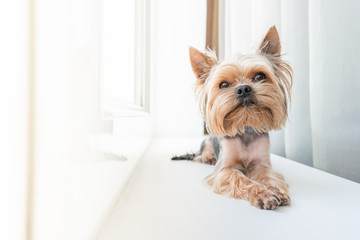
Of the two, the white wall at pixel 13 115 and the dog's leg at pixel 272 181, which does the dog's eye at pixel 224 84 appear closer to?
the dog's leg at pixel 272 181

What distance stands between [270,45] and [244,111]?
0.33 metres

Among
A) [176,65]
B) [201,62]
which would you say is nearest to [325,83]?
[201,62]

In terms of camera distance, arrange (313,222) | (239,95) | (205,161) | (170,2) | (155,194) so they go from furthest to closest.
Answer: (170,2), (205,161), (239,95), (155,194), (313,222)

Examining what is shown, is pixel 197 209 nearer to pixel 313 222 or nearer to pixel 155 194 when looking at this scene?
pixel 155 194

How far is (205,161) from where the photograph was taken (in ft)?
5.04

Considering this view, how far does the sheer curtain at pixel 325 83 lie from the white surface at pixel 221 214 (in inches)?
8.0

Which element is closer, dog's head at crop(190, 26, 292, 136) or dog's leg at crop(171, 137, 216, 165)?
dog's head at crop(190, 26, 292, 136)

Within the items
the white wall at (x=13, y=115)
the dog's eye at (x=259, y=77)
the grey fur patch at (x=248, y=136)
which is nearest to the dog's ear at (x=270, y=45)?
the dog's eye at (x=259, y=77)

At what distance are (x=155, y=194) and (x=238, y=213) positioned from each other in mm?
283

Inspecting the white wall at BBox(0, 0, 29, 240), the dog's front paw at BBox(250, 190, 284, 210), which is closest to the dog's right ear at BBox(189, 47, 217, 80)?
the dog's front paw at BBox(250, 190, 284, 210)

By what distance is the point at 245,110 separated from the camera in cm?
100

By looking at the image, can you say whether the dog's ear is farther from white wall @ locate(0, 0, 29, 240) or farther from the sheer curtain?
white wall @ locate(0, 0, 29, 240)

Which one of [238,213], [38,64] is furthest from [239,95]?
[38,64]

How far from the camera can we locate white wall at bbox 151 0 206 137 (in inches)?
139
